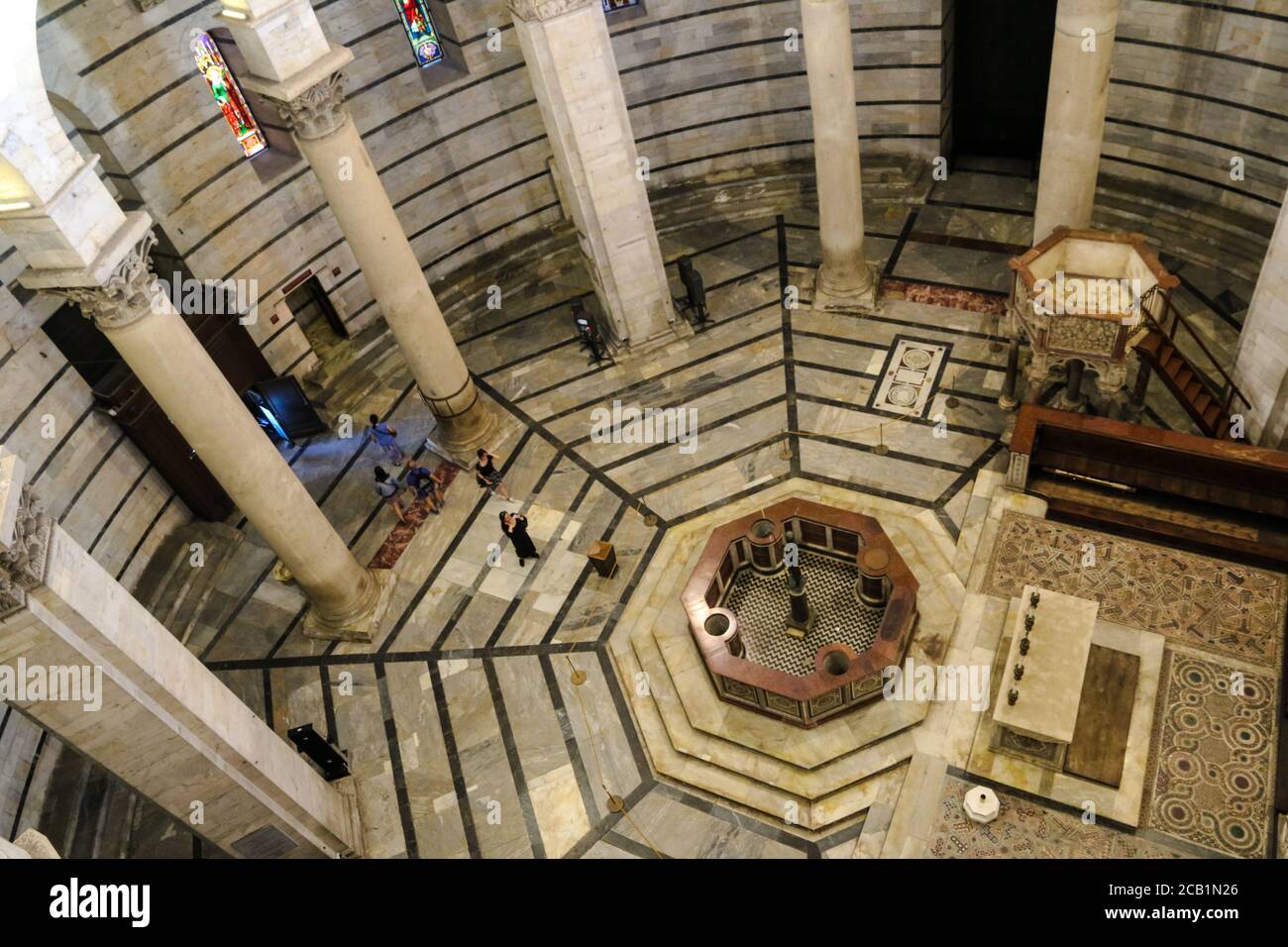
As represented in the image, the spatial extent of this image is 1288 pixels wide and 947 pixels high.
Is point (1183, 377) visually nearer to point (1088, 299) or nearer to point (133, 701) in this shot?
point (1088, 299)

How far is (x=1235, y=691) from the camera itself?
10594mm

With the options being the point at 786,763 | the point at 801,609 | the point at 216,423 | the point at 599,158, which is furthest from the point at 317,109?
the point at 786,763

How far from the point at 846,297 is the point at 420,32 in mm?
7586

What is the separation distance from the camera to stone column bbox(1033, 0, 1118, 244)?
437 inches

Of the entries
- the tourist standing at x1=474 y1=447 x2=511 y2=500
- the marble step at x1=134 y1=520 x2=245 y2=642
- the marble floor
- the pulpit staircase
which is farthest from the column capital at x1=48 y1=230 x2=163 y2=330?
the pulpit staircase

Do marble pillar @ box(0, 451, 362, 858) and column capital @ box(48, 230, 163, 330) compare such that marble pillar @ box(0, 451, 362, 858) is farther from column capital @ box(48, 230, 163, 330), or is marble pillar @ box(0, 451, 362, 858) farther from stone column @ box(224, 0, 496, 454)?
stone column @ box(224, 0, 496, 454)

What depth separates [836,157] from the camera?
14148mm

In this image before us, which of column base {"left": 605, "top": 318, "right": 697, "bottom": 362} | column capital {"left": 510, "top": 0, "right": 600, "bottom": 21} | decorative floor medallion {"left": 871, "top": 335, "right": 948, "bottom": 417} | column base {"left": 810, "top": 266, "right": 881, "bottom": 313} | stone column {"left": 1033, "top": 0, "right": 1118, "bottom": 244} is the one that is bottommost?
Answer: decorative floor medallion {"left": 871, "top": 335, "right": 948, "bottom": 417}

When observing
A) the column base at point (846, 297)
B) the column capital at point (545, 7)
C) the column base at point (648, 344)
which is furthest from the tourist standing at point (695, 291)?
the column capital at point (545, 7)

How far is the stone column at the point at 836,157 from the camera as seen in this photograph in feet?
43.1

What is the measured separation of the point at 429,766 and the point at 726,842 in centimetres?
351

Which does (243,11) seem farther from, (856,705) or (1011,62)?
(1011,62)

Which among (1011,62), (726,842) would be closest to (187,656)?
(726,842)

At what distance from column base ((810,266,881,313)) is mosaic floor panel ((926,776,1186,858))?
7587mm
